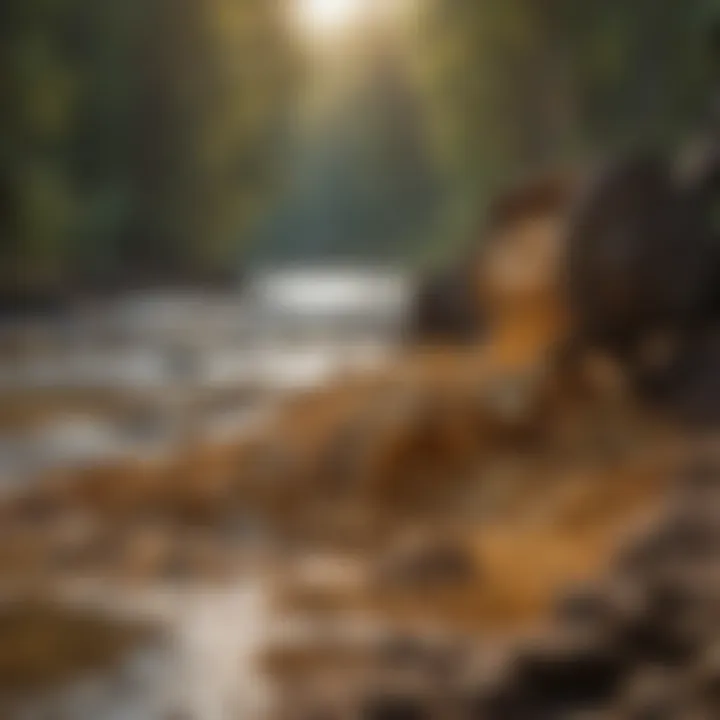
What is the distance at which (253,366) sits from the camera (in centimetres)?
1168

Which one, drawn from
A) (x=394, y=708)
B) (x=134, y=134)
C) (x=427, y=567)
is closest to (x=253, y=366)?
(x=427, y=567)

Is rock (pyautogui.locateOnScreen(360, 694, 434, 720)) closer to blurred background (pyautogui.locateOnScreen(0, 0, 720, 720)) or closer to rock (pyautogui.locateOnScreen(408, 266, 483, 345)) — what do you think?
blurred background (pyautogui.locateOnScreen(0, 0, 720, 720))

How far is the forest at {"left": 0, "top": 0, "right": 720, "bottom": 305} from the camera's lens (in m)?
18.3

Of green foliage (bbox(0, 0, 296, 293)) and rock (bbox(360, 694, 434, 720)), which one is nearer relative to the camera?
rock (bbox(360, 694, 434, 720))

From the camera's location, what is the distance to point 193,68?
26312mm

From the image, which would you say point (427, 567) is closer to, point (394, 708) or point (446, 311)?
point (394, 708)

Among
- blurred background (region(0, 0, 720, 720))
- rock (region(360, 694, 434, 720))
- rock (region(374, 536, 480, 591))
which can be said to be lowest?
rock (region(360, 694, 434, 720))

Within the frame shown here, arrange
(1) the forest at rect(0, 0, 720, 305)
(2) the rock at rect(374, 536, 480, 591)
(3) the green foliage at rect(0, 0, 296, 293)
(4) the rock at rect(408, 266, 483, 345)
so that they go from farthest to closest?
(3) the green foliage at rect(0, 0, 296, 293), (1) the forest at rect(0, 0, 720, 305), (4) the rock at rect(408, 266, 483, 345), (2) the rock at rect(374, 536, 480, 591)

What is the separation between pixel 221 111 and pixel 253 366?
1658cm

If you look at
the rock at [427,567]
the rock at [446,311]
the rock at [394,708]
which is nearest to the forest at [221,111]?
the rock at [446,311]

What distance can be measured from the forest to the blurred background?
67 millimetres

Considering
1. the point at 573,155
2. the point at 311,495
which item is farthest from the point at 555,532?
the point at 573,155

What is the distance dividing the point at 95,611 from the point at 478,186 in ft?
77.5

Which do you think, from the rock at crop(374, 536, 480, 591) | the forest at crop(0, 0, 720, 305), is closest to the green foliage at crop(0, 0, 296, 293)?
the forest at crop(0, 0, 720, 305)
